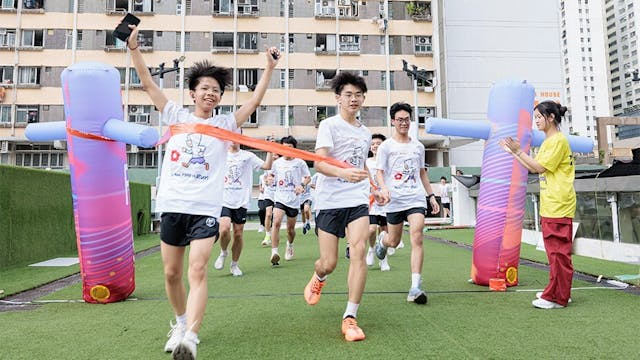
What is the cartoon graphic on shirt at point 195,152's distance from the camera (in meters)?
3.08

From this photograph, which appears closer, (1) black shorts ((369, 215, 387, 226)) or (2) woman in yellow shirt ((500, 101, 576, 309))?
(2) woman in yellow shirt ((500, 101, 576, 309))

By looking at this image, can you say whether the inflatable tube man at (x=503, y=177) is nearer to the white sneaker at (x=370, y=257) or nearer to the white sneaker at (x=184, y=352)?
the white sneaker at (x=370, y=257)

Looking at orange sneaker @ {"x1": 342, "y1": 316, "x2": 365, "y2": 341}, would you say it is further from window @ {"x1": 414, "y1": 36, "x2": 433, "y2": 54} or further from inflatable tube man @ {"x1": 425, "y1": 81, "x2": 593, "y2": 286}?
window @ {"x1": 414, "y1": 36, "x2": 433, "y2": 54}

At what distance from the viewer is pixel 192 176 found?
306 centimetres

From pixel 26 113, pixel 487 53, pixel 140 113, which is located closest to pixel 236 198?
pixel 140 113

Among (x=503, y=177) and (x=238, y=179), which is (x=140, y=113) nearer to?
(x=238, y=179)

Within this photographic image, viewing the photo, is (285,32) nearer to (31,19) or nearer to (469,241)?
(31,19)

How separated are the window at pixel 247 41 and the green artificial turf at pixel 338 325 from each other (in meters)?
26.1

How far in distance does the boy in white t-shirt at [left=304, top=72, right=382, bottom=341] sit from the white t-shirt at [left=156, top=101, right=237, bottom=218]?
2.72 feet

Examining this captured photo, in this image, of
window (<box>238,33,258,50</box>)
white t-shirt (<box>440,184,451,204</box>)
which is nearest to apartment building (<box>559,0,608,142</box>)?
window (<box>238,33,258,50</box>)

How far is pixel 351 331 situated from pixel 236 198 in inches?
142

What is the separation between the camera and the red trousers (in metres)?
4.19

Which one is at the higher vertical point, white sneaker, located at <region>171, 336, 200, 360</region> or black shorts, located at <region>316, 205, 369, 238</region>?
black shorts, located at <region>316, 205, 369, 238</region>

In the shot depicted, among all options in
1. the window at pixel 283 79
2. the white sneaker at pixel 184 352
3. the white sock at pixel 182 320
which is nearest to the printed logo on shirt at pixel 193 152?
the white sock at pixel 182 320
